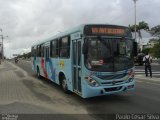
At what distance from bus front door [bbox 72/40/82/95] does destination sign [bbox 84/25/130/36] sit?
684 mm

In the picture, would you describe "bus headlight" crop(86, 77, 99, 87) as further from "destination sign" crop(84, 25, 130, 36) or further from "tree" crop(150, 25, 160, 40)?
"tree" crop(150, 25, 160, 40)

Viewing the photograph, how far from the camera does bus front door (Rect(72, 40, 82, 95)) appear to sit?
1151 cm

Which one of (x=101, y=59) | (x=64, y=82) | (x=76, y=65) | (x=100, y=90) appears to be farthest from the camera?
(x=64, y=82)

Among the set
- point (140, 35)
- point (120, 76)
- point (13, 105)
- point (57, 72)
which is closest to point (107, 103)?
point (120, 76)

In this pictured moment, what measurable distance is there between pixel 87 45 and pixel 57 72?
462cm

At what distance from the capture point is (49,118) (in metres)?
8.73

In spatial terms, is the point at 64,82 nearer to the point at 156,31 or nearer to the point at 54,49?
the point at 54,49

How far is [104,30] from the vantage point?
11.3 meters

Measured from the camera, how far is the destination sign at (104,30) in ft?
36.5

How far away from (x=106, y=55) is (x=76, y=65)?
135cm

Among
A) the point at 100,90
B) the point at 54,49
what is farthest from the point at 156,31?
the point at 100,90

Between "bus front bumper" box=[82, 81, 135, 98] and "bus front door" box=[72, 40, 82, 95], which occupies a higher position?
"bus front door" box=[72, 40, 82, 95]

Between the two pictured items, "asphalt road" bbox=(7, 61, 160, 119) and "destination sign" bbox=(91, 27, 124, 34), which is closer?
"asphalt road" bbox=(7, 61, 160, 119)

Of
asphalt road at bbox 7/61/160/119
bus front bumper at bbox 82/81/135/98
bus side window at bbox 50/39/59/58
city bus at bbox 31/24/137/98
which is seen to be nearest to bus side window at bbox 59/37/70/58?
city bus at bbox 31/24/137/98
